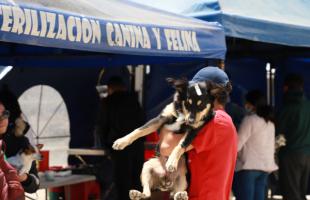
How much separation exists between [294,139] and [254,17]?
2.25 meters

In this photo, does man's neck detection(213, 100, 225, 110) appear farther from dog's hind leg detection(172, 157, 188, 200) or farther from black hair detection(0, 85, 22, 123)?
black hair detection(0, 85, 22, 123)

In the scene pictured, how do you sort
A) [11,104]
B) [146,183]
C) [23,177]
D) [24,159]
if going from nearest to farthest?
[146,183] < [23,177] < [24,159] < [11,104]

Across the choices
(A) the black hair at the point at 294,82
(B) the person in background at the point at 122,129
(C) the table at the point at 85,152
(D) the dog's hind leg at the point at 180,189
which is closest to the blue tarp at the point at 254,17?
(A) the black hair at the point at 294,82

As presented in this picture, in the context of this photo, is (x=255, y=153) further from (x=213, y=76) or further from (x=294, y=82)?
(x=213, y=76)

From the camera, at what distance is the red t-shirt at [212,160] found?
3721 mm

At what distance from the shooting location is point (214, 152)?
12.2ft

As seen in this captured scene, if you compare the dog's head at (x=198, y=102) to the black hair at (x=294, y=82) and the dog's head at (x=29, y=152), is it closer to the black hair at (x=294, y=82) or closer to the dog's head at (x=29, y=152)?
the dog's head at (x=29, y=152)

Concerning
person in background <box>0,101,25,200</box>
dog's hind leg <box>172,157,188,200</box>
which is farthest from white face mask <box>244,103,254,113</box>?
person in background <box>0,101,25,200</box>

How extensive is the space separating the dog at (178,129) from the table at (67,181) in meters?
3.40

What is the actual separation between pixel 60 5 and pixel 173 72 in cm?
530

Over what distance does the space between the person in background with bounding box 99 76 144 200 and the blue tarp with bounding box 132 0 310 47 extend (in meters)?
1.61

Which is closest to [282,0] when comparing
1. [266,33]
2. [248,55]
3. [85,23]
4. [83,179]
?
[266,33]

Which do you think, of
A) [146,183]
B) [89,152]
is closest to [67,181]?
[89,152]

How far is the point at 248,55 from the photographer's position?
998cm
